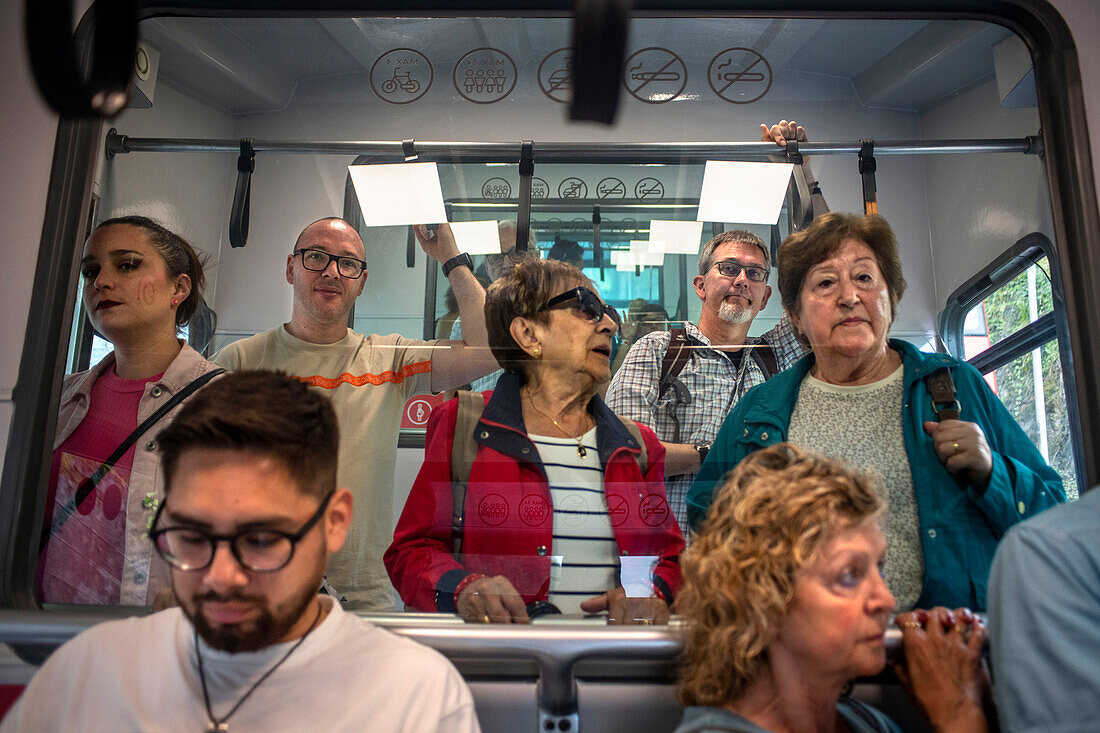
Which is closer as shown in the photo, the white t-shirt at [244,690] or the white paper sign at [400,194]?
the white t-shirt at [244,690]

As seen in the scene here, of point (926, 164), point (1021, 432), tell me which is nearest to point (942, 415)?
point (1021, 432)

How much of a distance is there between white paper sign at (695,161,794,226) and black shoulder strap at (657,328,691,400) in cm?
30

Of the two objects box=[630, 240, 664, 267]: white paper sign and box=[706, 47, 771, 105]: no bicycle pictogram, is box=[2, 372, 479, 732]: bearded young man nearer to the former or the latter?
box=[630, 240, 664, 267]: white paper sign

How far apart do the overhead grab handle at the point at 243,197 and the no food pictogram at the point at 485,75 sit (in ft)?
1.80

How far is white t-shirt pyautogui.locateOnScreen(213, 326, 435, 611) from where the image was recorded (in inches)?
68.1

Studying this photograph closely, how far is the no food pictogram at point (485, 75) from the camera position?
198 centimetres

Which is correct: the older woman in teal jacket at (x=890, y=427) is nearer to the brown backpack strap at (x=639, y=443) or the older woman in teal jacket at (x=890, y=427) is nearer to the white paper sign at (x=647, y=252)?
the brown backpack strap at (x=639, y=443)

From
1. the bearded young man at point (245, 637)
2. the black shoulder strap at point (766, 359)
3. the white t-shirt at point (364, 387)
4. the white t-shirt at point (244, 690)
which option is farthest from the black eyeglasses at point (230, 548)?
the black shoulder strap at point (766, 359)

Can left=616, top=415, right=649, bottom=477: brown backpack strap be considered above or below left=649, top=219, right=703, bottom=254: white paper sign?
below

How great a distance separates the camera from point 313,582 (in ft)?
4.10

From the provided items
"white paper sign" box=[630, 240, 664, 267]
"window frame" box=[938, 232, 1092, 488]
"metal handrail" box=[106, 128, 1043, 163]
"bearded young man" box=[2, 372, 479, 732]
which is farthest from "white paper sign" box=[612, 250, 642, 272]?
"bearded young man" box=[2, 372, 479, 732]

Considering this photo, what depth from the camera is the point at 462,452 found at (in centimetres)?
178

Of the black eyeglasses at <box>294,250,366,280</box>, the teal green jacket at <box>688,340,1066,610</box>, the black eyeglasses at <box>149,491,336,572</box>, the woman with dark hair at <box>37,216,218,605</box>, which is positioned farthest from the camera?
the black eyeglasses at <box>294,250,366,280</box>

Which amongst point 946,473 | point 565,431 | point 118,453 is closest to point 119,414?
point 118,453
